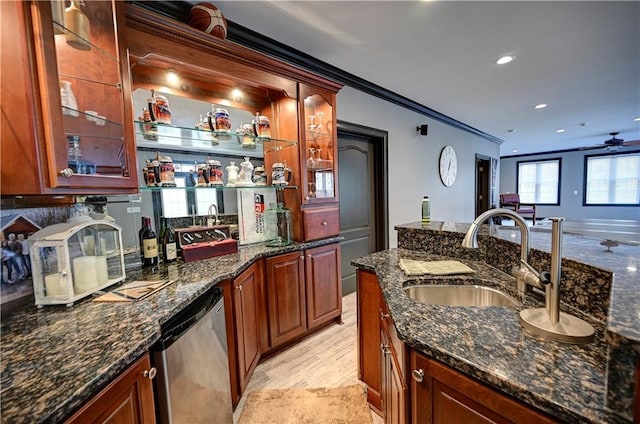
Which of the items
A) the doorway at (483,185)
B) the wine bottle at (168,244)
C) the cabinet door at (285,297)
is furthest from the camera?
the doorway at (483,185)

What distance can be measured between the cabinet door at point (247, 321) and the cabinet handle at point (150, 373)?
64 centimetres

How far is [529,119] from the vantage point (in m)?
4.92

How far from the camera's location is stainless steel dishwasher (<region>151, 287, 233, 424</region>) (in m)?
1.01

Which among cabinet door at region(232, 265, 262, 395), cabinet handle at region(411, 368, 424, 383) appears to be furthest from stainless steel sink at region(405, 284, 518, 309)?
cabinet door at region(232, 265, 262, 395)

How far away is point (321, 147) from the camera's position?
2.54 m

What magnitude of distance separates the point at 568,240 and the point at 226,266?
1.90 m

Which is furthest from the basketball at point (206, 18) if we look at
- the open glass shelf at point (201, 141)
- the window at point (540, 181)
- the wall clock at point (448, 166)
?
the window at point (540, 181)

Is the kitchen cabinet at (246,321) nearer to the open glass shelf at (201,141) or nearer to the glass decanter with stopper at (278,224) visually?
the glass decanter with stopper at (278,224)

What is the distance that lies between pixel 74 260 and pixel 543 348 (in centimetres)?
183

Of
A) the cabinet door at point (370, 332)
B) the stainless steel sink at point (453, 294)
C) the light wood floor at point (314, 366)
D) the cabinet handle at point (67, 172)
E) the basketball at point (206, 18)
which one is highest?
the basketball at point (206, 18)

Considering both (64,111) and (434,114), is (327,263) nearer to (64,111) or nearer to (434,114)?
(64,111)

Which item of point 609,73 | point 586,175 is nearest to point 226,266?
point 609,73

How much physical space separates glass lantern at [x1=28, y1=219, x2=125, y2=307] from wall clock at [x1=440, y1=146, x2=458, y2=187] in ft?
15.5

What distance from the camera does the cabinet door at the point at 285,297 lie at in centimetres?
202
